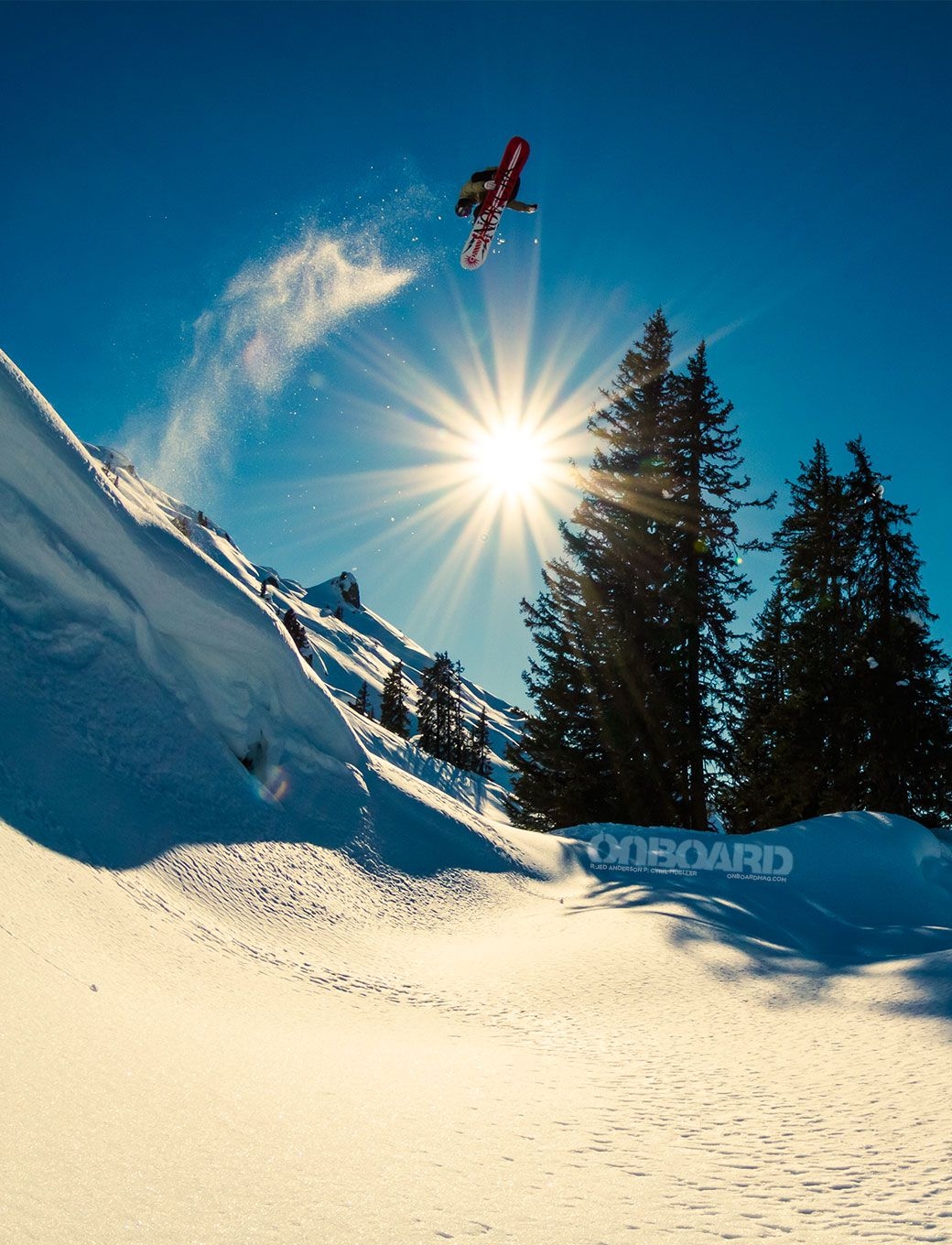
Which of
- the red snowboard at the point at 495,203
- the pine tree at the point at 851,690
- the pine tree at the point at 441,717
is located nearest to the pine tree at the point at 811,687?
the pine tree at the point at 851,690

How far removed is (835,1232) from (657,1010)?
3.36 meters

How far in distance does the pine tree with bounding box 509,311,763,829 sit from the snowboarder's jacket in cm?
907

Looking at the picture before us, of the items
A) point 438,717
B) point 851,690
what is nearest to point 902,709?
point 851,690

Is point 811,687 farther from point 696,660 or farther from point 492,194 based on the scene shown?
point 492,194

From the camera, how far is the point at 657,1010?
5289 mm

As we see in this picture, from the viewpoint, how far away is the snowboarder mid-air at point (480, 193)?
13.3 m

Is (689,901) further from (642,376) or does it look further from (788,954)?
(642,376)

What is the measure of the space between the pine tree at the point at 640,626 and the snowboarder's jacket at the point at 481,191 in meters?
9.07

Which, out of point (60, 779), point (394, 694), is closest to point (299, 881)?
point (60, 779)

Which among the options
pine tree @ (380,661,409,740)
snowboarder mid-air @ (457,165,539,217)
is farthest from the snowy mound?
pine tree @ (380,661,409,740)

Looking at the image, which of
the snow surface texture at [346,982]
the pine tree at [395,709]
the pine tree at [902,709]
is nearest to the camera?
the snow surface texture at [346,982]

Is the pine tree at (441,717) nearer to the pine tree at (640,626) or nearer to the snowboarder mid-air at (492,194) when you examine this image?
the pine tree at (640,626)

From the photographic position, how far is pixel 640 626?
65.1 feet

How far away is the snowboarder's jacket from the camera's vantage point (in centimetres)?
1334
